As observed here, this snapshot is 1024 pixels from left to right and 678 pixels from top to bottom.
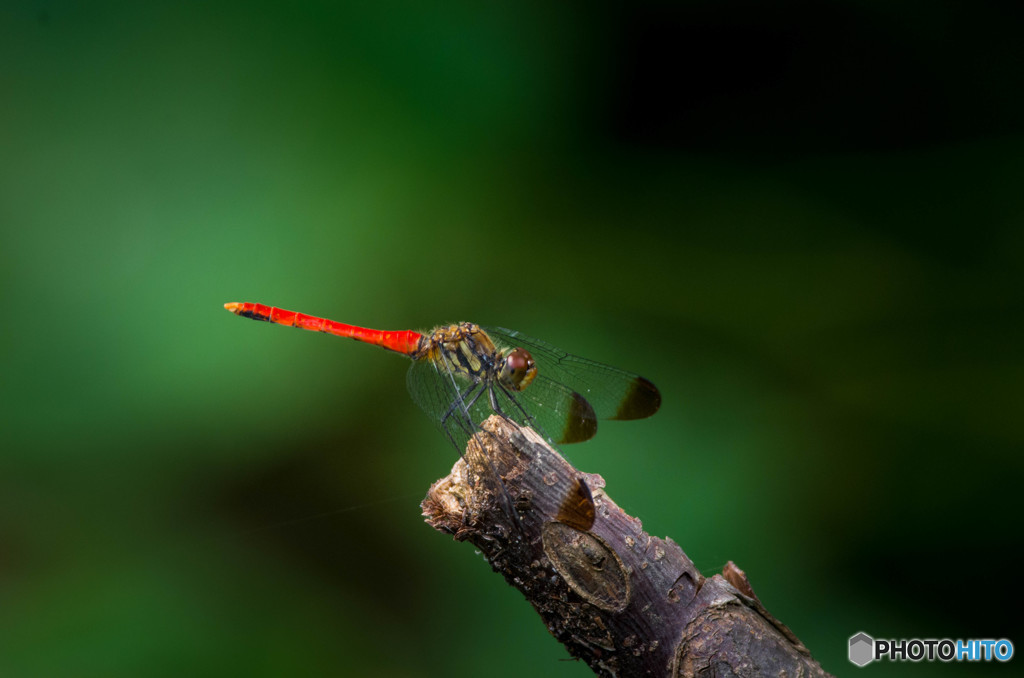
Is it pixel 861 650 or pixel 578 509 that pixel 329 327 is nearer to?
pixel 578 509

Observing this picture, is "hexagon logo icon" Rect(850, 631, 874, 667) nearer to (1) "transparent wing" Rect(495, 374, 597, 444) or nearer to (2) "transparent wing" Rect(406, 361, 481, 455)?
(1) "transparent wing" Rect(495, 374, 597, 444)

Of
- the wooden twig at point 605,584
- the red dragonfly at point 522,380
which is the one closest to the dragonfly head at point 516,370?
the red dragonfly at point 522,380

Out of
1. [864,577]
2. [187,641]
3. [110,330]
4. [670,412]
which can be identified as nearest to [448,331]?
[670,412]

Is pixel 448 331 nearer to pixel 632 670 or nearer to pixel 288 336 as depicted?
pixel 288 336

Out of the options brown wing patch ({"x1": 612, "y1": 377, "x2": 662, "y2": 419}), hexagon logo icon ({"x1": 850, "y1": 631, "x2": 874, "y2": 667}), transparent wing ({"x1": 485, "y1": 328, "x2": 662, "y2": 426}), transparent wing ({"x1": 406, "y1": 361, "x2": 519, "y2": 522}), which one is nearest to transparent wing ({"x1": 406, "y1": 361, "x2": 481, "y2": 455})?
transparent wing ({"x1": 406, "y1": 361, "x2": 519, "y2": 522})

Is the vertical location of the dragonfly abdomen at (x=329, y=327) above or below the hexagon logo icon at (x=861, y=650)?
above

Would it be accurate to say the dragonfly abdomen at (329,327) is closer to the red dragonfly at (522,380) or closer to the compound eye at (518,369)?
the red dragonfly at (522,380)

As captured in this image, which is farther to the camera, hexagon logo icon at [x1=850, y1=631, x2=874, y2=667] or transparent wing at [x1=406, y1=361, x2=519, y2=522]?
hexagon logo icon at [x1=850, y1=631, x2=874, y2=667]

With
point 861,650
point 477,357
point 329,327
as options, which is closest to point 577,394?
point 477,357
